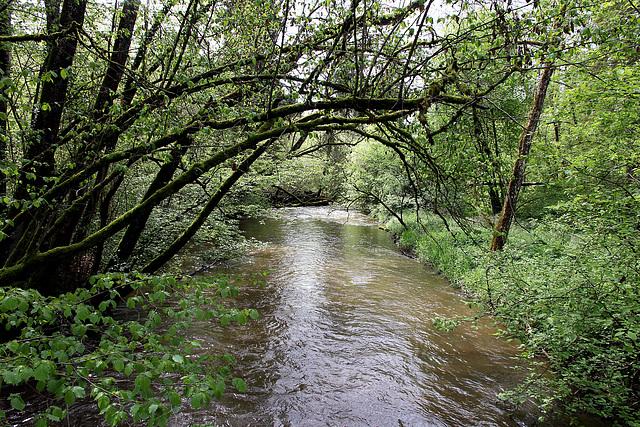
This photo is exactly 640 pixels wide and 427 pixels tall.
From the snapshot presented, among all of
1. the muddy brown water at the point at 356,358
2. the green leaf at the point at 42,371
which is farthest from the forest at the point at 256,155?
the muddy brown water at the point at 356,358

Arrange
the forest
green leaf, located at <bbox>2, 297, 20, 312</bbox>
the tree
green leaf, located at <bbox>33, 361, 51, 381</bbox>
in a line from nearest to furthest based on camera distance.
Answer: green leaf, located at <bbox>33, 361, 51, 381</bbox> → green leaf, located at <bbox>2, 297, 20, 312</bbox> → the forest → the tree

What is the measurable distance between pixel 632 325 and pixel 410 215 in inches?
619

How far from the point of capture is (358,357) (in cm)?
611

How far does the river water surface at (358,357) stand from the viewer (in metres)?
4.68

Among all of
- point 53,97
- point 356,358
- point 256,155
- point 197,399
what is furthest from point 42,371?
point 356,358

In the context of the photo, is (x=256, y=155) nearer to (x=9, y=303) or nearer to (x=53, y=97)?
(x=9, y=303)

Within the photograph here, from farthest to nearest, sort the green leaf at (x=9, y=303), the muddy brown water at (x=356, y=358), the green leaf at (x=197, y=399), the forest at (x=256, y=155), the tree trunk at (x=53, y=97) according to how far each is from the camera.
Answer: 1. the muddy brown water at (x=356, y=358)
2. the tree trunk at (x=53, y=97)
3. the forest at (x=256, y=155)
4. the green leaf at (x=197, y=399)
5. the green leaf at (x=9, y=303)

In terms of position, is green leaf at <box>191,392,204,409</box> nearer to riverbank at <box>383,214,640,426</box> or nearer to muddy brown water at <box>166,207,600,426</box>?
riverbank at <box>383,214,640,426</box>

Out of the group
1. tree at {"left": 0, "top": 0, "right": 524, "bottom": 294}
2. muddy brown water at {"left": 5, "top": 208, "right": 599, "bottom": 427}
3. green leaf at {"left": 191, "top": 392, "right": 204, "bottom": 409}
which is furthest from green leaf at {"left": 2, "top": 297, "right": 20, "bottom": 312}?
muddy brown water at {"left": 5, "top": 208, "right": 599, "bottom": 427}

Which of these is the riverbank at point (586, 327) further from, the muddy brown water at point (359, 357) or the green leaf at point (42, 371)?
the green leaf at point (42, 371)

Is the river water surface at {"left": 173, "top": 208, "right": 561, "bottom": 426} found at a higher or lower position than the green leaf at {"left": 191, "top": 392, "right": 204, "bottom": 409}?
lower

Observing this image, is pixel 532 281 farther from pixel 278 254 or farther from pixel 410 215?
pixel 410 215

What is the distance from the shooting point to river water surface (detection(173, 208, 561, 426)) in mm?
4676

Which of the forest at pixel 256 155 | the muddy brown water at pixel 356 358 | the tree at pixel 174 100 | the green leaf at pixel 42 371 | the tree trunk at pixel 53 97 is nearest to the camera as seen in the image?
the green leaf at pixel 42 371
